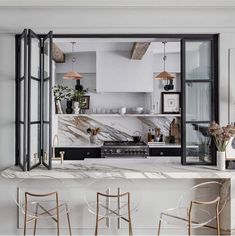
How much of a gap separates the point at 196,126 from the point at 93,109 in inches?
125

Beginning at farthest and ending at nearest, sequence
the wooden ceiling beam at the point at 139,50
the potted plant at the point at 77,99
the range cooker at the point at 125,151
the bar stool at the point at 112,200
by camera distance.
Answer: the potted plant at the point at 77,99 < the range cooker at the point at 125,151 < the wooden ceiling beam at the point at 139,50 < the bar stool at the point at 112,200

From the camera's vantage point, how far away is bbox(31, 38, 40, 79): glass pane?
3.45 metres

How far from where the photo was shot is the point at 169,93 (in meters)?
6.61

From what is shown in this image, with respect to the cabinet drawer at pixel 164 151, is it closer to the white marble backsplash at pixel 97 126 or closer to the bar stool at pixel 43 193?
the white marble backsplash at pixel 97 126

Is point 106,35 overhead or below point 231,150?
overhead

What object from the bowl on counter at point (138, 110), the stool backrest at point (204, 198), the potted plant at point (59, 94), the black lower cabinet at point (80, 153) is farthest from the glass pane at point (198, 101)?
the potted plant at point (59, 94)

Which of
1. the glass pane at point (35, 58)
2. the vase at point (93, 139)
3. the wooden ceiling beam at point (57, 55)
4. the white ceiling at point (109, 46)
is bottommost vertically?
the vase at point (93, 139)

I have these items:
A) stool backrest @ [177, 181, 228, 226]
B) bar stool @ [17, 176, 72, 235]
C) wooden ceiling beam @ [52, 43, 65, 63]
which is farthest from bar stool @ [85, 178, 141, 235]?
wooden ceiling beam @ [52, 43, 65, 63]

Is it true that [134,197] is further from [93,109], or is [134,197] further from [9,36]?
[93,109]

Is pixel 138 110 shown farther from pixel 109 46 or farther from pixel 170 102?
pixel 109 46

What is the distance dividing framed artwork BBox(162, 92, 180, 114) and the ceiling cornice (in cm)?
313

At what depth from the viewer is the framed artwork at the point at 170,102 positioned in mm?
6527

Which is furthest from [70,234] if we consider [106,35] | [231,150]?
[106,35]

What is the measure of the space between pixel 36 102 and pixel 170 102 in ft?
11.9
